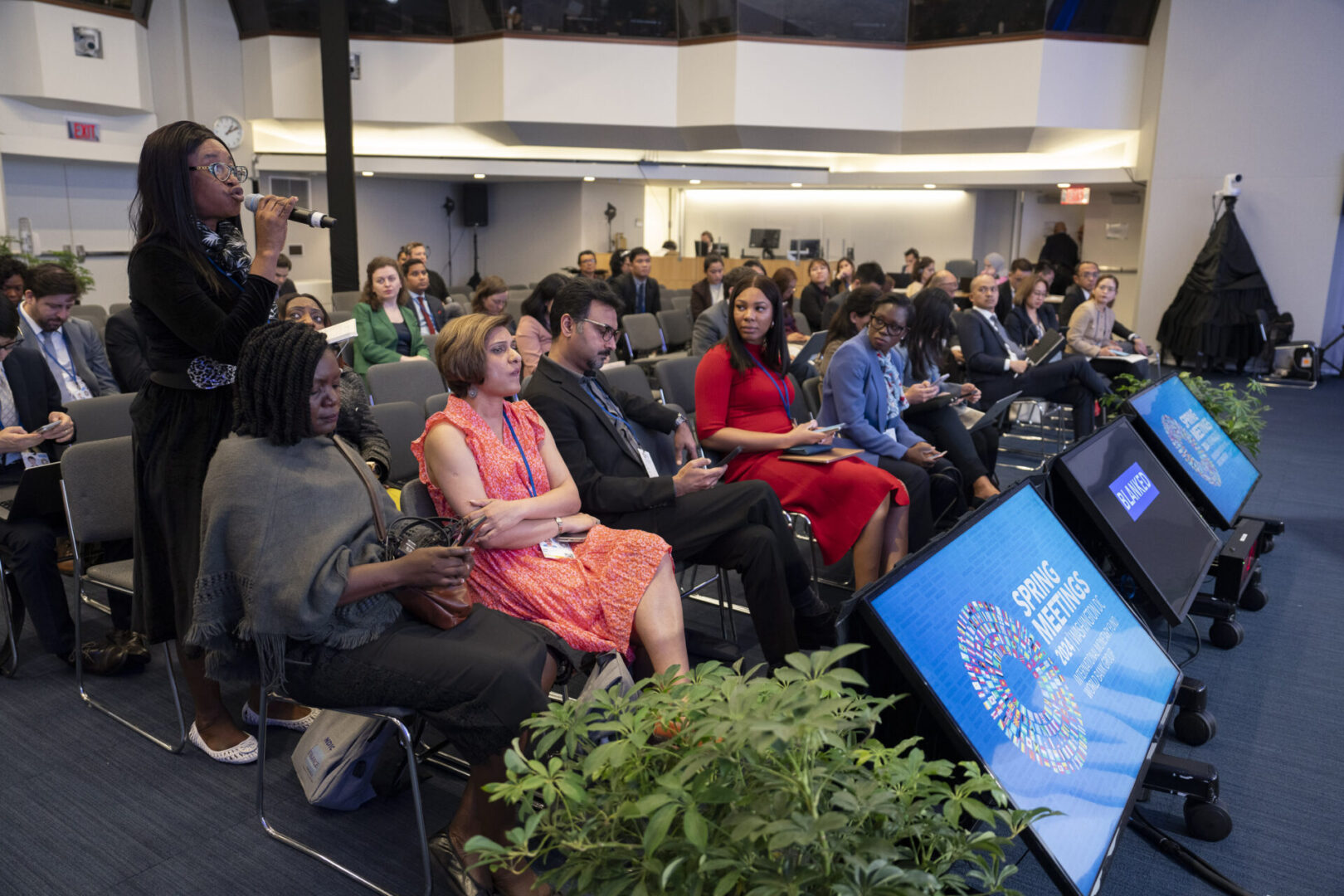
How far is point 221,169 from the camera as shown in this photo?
253cm

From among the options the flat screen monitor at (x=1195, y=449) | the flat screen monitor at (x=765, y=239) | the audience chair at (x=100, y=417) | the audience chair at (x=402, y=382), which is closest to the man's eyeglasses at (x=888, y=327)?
the flat screen monitor at (x=1195, y=449)

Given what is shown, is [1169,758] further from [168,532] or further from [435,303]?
[435,303]

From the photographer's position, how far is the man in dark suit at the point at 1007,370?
21.5 feet

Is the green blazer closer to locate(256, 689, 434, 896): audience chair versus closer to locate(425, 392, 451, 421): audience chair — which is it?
locate(425, 392, 451, 421): audience chair

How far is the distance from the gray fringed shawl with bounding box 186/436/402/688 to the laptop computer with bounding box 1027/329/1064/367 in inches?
212

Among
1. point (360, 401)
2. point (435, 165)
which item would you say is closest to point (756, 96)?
point (435, 165)

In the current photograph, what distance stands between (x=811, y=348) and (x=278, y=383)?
15.8ft

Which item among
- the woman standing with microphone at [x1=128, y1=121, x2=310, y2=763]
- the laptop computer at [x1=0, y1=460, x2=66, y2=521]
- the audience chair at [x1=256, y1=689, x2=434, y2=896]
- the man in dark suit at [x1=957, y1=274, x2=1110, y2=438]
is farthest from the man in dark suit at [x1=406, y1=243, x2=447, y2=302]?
the audience chair at [x1=256, y1=689, x2=434, y2=896]

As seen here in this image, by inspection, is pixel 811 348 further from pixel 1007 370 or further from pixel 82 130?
pixel 82 130

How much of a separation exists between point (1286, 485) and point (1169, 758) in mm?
5063

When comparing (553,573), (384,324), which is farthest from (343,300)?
(553,573)

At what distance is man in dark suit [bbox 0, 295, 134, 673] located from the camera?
3471 millimetres

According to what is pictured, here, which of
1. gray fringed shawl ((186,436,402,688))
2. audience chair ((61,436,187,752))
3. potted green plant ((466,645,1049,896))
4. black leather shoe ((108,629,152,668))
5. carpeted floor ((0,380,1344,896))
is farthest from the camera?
black leather shoe ((108,629,152,668))

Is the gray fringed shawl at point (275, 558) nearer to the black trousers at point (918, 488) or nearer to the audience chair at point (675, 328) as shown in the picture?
the black trousers at point (918, 488)
